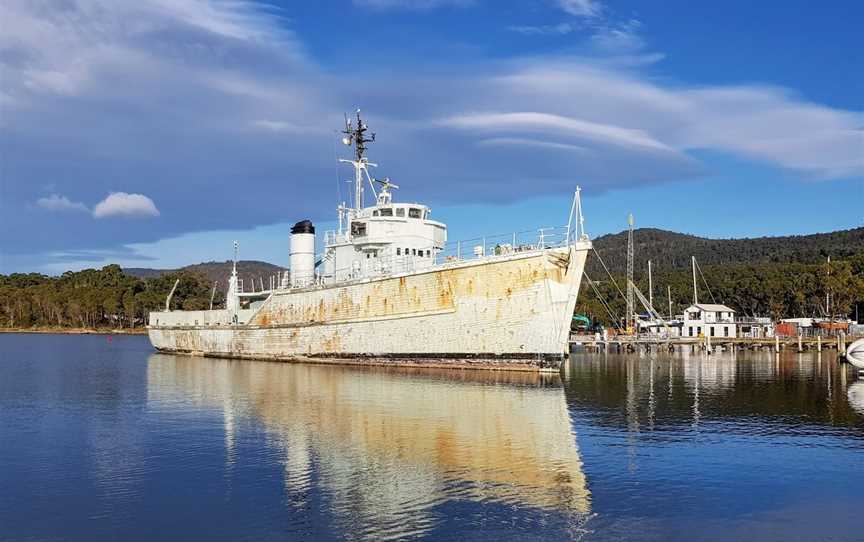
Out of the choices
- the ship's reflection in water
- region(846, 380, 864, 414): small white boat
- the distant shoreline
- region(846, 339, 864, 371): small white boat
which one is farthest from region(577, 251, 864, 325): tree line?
the distant shoreline

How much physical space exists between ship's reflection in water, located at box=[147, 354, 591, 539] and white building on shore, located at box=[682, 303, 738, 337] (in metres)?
50.6

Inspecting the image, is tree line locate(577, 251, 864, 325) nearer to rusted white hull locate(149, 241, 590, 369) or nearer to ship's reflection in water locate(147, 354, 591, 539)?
rusted white hull locate(149, 241, 590, 369)

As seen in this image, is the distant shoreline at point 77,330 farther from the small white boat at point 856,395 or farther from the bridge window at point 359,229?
the small white boat at point 856,395

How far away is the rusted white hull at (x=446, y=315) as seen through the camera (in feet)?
107

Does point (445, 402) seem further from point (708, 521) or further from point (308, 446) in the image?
point (708, 521)

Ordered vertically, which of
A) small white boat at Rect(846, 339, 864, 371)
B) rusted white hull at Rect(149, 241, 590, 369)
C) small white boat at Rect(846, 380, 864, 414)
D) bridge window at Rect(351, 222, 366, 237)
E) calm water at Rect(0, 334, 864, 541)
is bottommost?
small white boat at Rect(846, 380, 864, 414)

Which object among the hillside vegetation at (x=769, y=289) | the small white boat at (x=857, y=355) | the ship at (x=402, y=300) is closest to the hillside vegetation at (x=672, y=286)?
the hillside vegetation at (x=769, y=289)

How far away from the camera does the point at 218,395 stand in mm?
29078

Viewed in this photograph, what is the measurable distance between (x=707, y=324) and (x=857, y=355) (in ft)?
131

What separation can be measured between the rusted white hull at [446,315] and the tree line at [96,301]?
87.4m

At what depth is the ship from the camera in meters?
A: 32.9

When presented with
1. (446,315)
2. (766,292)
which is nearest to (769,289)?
(766,292)

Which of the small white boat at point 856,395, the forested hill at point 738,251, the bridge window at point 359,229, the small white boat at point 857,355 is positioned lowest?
the small white boat at point 856,395

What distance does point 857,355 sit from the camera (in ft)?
133
